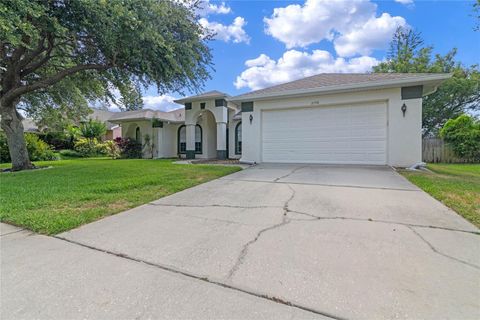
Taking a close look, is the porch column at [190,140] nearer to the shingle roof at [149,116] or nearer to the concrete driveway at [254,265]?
the shingle roof at [149,116]

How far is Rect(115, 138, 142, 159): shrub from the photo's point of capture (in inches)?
696

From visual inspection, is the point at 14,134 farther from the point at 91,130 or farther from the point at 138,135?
the point at 91,130

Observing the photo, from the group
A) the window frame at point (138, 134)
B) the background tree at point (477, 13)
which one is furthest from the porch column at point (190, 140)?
the background tree at point (477, 13)

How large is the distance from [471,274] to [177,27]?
9.43 metres

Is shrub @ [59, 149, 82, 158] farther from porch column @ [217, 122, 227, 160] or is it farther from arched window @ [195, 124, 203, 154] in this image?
porch column @ [217, 122, 227, 160]

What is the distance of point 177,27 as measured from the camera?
8430mm

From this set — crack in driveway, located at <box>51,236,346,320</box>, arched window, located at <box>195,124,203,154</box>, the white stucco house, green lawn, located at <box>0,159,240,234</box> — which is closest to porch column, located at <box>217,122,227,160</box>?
arched window, located at <box>195,124,203,154</box>

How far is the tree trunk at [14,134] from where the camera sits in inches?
369

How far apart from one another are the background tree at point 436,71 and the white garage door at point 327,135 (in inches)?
623

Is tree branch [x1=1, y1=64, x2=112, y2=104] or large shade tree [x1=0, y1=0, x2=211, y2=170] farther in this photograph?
tree branch [x1=1, y1=64, x2=112, y2=104]

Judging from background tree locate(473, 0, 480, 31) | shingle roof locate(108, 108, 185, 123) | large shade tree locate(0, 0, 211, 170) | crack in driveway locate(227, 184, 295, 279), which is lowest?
crack in driveway locate(227, 184, 295, 279)

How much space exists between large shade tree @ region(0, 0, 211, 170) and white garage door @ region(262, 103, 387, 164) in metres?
3.98

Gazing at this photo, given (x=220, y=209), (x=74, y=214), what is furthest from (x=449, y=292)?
(x=74, y=214)

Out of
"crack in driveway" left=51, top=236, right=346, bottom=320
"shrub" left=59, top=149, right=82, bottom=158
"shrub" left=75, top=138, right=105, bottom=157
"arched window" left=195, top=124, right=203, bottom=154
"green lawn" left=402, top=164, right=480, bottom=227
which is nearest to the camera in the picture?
"crack in driveway" left=51, top=236, right=346, bottom=320
